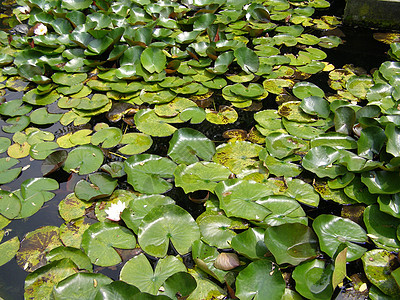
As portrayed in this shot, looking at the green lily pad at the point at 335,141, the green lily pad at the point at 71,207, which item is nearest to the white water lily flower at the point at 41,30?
the green lily pad at the point at 71,207

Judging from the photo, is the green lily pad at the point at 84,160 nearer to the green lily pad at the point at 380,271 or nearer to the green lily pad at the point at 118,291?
the green lily pad at the point at 118,291

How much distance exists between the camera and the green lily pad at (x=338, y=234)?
179cm

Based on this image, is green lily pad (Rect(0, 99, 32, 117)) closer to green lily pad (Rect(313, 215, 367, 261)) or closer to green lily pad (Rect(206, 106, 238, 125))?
green lily pad (Rect(206, 106, 238, 125))

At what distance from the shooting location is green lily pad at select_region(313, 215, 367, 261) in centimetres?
179

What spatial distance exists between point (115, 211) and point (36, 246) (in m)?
0.49

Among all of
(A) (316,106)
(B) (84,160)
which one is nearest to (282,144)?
(A) (316,106)

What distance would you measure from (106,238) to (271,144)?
1337 millimetres

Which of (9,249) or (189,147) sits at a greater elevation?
(189,147)

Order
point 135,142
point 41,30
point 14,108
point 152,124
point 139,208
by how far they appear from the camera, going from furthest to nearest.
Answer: point 41,30 → point 14,108 → point 152,124 → point 135,142 → point 139,208

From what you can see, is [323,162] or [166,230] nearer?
[166,230]

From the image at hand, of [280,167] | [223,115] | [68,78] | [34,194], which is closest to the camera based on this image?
[34,194]

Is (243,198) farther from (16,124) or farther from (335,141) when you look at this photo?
(16,124)

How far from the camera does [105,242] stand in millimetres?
1910

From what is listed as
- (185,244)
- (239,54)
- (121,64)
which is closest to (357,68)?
(239,54)
